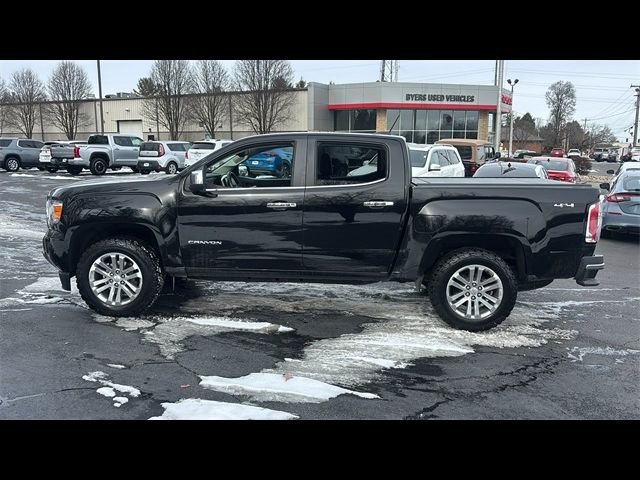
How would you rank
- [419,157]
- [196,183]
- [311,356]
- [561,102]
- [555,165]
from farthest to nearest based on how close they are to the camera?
[561,102], [555,165], [419,157], [196,183], [311,356]

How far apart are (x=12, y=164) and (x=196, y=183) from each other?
26.6 m

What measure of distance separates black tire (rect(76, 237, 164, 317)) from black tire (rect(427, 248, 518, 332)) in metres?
2.91

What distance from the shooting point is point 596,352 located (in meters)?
5.01

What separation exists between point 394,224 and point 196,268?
6.96 feet

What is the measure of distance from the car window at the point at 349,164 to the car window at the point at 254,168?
34 cm

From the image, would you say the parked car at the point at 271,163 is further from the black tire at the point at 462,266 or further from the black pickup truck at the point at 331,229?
the black tire at the point at 462,266

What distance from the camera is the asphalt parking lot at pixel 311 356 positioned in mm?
3863

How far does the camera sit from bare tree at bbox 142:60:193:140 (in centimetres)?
4203

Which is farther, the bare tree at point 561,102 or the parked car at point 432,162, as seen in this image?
the bare tree at point 561,102

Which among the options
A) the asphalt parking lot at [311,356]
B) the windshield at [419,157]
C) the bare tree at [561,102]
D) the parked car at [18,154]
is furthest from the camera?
the bare tree at [561,102]

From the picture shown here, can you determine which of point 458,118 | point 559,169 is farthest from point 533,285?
point 458,118

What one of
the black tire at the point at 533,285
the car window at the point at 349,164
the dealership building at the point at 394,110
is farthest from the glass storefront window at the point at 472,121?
the car window at the point at 349,164

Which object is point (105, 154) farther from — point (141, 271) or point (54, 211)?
point (141, 271)

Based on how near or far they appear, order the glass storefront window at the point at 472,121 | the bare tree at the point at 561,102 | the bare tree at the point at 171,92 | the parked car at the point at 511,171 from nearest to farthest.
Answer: the parked car at the point at 511,171 < the bare tree at the point at 171,92 < the glass storefront window at the point at 472,121 < the bare tree at the point at 561,102
